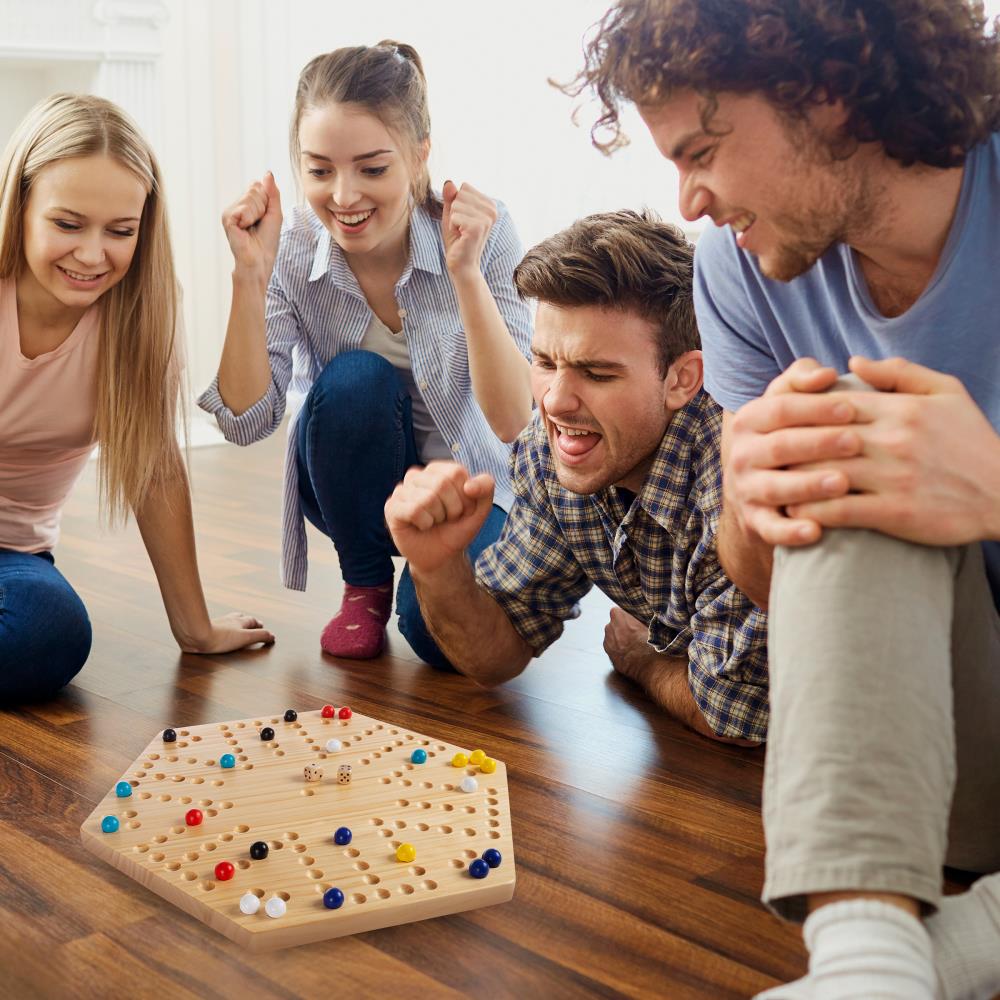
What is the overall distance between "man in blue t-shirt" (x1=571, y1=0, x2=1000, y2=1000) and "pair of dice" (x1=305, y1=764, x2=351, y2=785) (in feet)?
1.78

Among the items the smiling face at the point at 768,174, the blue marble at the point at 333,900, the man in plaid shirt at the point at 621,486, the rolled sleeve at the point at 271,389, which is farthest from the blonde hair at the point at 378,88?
the blue marble at the point at 333,900

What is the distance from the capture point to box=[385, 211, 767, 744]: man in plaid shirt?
1706mm

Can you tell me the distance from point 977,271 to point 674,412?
598 millimetres

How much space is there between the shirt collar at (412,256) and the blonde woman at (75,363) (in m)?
0.30

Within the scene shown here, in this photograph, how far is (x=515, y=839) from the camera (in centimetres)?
150

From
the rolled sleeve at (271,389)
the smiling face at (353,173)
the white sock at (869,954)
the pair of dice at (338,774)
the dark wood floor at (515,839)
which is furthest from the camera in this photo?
the rolled sleeve at (271,389)

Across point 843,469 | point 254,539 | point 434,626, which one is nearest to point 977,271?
point 843,469

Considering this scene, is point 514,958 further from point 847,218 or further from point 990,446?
point 847,218

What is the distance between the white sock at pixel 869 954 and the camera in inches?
32.9

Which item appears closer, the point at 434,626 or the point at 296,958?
the point at 296,958

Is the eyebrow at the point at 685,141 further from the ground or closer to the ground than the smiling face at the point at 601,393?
further from the ground

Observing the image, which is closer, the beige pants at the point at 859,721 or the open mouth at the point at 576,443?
the beige pants at the point at 859,721

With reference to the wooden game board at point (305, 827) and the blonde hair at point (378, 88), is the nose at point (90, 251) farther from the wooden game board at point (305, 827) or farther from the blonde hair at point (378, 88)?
the wooden game board at point (305, 827)

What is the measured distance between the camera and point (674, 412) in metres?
1.80
